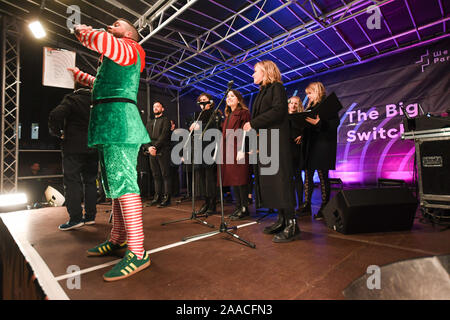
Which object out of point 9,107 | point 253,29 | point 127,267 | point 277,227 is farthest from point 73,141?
point 253,29

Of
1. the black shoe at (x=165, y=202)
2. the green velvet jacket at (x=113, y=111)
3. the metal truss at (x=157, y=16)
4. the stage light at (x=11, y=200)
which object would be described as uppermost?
the metal truss at (x=157, y=16)

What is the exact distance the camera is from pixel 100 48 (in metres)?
1.28

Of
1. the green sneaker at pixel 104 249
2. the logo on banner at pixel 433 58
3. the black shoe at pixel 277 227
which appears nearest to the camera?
the green sneaker at pixel 104 249

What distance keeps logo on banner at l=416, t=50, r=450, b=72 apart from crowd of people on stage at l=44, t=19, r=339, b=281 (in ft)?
15.8

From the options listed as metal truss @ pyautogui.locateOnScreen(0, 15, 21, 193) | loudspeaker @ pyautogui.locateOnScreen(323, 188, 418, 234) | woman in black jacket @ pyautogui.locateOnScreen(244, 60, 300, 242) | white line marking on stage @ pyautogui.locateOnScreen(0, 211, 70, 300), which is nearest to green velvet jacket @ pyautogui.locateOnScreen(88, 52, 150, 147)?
white line marking on stage @ pyautogui.locateOnScreen(0, 211, 70, 300)

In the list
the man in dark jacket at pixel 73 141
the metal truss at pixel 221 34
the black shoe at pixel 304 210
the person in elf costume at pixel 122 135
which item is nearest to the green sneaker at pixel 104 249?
the person in elf costume at pixel 122 135

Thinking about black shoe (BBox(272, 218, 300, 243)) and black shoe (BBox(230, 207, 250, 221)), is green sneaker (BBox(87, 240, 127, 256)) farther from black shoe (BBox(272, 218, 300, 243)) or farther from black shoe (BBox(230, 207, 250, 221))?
black shoe (BBox(230, 207, 250, 221))

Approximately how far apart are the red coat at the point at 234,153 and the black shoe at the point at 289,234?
1.00m

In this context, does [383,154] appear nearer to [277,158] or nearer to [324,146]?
[324,146]

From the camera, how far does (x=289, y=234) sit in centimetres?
205

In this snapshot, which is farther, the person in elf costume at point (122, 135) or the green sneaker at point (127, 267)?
the person in elf costume at point (122, 135)

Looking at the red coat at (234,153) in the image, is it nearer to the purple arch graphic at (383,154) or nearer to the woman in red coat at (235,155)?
the woman in red coat at (235,155)

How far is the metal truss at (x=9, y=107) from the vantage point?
5.11 meters

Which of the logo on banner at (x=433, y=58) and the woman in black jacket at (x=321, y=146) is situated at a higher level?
the logo on banner at (x=433, y=58)
